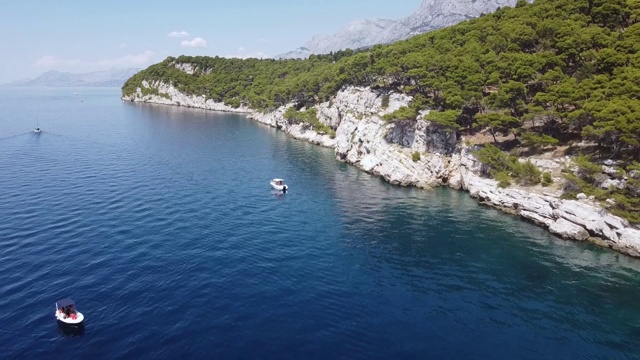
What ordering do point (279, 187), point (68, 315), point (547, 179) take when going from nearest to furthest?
1. point (68, 315)
2. point (547, 179)
3. point (279, 187)

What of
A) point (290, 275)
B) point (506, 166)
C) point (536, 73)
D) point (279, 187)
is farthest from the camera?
point (536, 73)

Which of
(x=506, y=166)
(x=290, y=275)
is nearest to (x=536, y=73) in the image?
(x=506, y=166)

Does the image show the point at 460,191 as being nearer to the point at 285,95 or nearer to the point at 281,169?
the point at 281,169

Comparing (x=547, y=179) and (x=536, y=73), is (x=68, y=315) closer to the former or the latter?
(x=547, y=179)

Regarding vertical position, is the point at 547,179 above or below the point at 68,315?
above

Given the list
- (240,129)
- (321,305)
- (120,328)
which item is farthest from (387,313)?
(240,129)

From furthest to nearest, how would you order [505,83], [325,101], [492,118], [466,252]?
[325,101]
[505,83]
[492,118]
[466,252]
